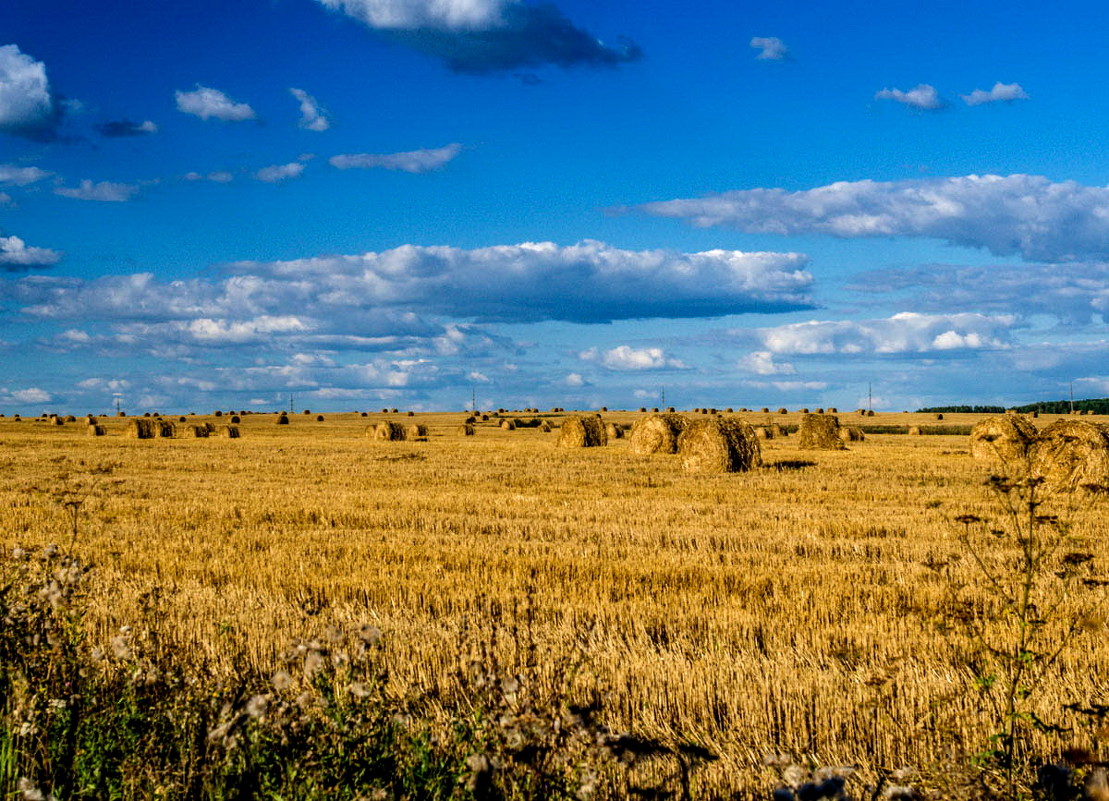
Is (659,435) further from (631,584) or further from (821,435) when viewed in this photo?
(631,584)

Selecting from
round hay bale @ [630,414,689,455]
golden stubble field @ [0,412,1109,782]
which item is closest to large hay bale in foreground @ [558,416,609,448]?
round hay bale @ [630,414,689,455]

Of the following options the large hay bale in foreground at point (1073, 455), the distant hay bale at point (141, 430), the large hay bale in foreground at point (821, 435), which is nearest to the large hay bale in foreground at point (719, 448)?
the large hay bale in foreground at point (1073, 455)

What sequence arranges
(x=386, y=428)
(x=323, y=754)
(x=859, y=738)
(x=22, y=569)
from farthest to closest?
(x=386, y=428) < (x=22, y=569) < (x=859, y=738) < (x=323, y=754)

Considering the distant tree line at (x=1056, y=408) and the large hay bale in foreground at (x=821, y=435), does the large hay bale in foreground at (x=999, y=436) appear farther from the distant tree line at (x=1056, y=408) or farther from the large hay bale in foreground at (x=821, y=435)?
the distant tree line at (x=1056, y=408)

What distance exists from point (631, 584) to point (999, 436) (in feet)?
74.4

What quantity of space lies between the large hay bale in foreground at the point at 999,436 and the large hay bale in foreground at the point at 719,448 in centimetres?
838

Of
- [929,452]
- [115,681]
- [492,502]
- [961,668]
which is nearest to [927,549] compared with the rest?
[961,668]

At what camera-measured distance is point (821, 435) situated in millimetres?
34844

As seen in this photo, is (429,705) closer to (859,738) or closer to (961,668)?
(859,738)

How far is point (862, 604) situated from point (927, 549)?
11.1 ft

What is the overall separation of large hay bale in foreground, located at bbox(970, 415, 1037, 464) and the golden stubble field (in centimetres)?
769

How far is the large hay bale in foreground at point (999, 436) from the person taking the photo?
88.7ft

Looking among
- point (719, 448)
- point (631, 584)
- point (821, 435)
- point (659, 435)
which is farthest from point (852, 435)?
point (631, 584)

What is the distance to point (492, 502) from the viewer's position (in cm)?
1606
